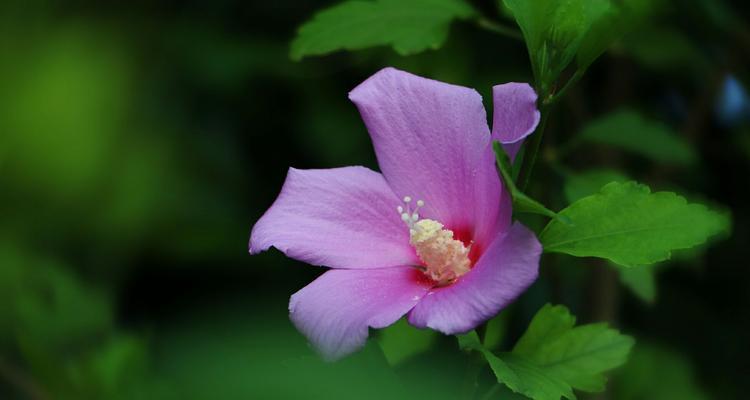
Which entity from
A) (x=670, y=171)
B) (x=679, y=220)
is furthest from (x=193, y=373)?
(x=670, y=171)

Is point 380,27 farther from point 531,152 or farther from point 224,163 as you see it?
point 224,163

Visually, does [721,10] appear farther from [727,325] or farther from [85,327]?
[85,327]

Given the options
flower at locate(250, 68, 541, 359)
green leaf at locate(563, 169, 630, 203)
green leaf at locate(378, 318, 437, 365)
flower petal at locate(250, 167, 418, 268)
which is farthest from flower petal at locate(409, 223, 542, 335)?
green leaf at locate(563, 169, 630, 203)

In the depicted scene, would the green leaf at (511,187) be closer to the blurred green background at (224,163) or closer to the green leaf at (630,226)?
the green leaf at (630,226)

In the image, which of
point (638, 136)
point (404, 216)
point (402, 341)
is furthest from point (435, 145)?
point (638, 136)

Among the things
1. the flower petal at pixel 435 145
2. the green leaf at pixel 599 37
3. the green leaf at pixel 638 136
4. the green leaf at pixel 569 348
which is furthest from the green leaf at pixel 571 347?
the green leaf at pixel 638 136
